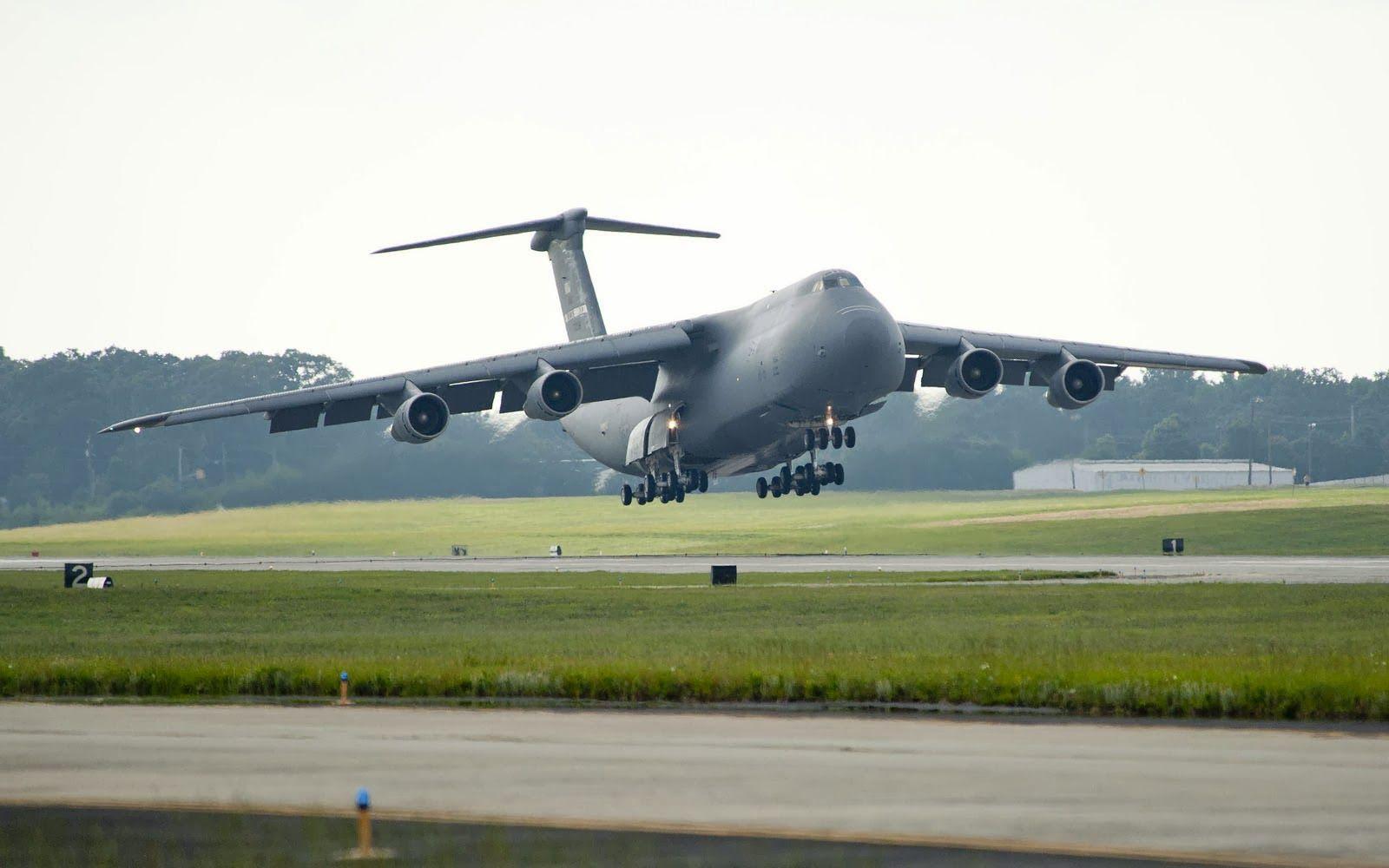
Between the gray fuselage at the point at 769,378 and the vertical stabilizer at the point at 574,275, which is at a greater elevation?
the vertical stabilizer at the point at 574,275

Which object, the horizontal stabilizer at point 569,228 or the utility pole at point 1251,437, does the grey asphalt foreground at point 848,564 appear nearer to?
the horizontal stabilizer at point 569,228

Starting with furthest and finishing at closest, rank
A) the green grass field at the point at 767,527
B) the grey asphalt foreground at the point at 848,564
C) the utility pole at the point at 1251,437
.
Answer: the utility pole at the point at 1251,437 < the green grass field at the point at 767,527 < the grey asphalt foreground at the point at 848,564

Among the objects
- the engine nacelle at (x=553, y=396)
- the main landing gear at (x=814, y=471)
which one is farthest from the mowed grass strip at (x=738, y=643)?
the engine nacelle at (x=553, y=396)

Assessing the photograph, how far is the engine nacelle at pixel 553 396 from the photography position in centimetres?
3944

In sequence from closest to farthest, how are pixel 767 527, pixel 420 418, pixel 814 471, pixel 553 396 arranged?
pixel 420 418 < pixel 553 396 < pixel 814 471 < pixel 767 527

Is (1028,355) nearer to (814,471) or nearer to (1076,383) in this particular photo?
(1076,383)

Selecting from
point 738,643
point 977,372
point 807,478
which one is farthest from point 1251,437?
point 738,643

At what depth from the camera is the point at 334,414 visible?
43.9 m

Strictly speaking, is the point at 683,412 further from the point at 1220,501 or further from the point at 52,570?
the point at 1220,501

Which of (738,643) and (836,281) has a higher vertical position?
(836,281)

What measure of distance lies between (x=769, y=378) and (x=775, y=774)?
26.3m

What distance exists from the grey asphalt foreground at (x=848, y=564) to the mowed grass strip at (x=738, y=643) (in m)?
5.03

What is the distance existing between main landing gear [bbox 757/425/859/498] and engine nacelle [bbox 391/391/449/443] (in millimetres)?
8425

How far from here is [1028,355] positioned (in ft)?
144
